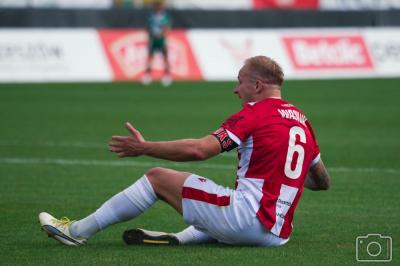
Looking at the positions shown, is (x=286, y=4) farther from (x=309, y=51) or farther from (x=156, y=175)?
(x=156, y=175)

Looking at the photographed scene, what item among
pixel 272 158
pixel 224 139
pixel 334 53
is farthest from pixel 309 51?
pixel 224 139

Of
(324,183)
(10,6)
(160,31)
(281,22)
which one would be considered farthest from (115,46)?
(324,183)

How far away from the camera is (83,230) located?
310 inches

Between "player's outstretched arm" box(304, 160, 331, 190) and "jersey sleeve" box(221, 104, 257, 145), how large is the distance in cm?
87

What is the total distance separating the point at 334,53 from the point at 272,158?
24.7 m

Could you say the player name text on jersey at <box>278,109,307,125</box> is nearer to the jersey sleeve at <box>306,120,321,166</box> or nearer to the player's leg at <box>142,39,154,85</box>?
the jersey sleeve at <box>306,120,321,166</box>

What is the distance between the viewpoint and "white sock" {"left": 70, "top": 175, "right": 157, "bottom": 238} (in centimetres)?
766

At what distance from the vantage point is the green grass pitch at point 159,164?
25.4 feet

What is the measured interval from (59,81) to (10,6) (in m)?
2.78

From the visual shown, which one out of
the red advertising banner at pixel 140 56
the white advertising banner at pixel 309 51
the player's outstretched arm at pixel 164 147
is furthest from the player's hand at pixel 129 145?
the white advertising banner at pixel 309 51

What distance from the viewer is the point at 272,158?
7.60 metres

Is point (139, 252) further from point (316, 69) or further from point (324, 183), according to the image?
point (316, 69)

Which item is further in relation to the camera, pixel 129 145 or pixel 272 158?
pixel 272 158
